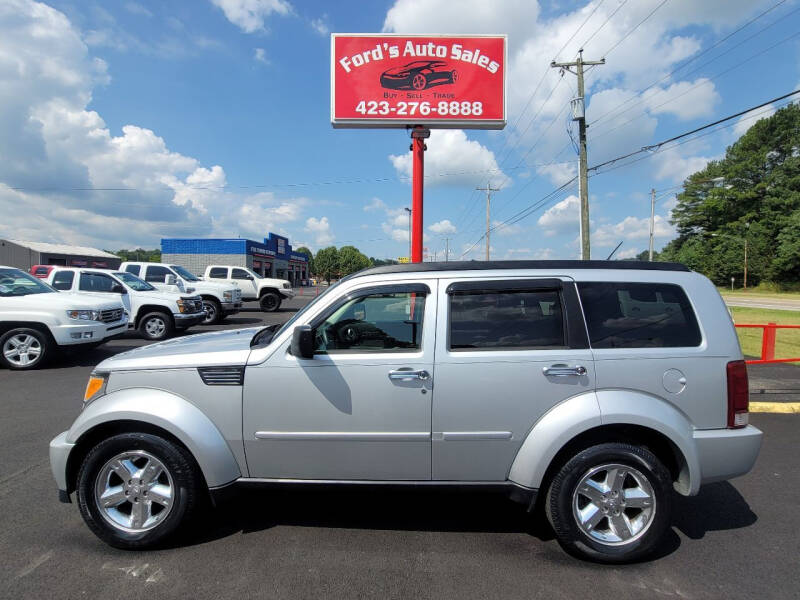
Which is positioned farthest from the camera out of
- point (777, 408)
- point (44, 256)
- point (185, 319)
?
point (44, 256)

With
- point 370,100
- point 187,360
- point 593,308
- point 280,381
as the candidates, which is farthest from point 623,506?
point 370,100

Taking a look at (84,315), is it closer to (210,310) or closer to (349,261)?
(210,310)

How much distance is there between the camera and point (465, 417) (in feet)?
8.87

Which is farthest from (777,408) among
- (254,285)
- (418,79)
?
(254,285)

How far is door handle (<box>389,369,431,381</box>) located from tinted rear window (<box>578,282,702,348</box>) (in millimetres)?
1070

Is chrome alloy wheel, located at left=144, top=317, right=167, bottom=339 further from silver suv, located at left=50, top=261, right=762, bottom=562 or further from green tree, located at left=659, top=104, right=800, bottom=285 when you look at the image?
green tree, located at left=659, top=104, right=800, bottom=285

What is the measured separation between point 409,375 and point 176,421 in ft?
4.73

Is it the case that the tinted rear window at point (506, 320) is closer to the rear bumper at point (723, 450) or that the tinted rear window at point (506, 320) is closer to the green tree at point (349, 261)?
the rear bumper at point (723, 450)

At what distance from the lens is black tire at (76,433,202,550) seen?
8.95 ft

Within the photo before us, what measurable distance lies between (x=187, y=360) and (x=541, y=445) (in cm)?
227

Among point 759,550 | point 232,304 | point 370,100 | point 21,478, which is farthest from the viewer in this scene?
point 232,304

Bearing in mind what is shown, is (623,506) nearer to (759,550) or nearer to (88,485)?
(759,550)

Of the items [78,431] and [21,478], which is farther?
[21,478]

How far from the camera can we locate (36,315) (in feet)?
25.6
